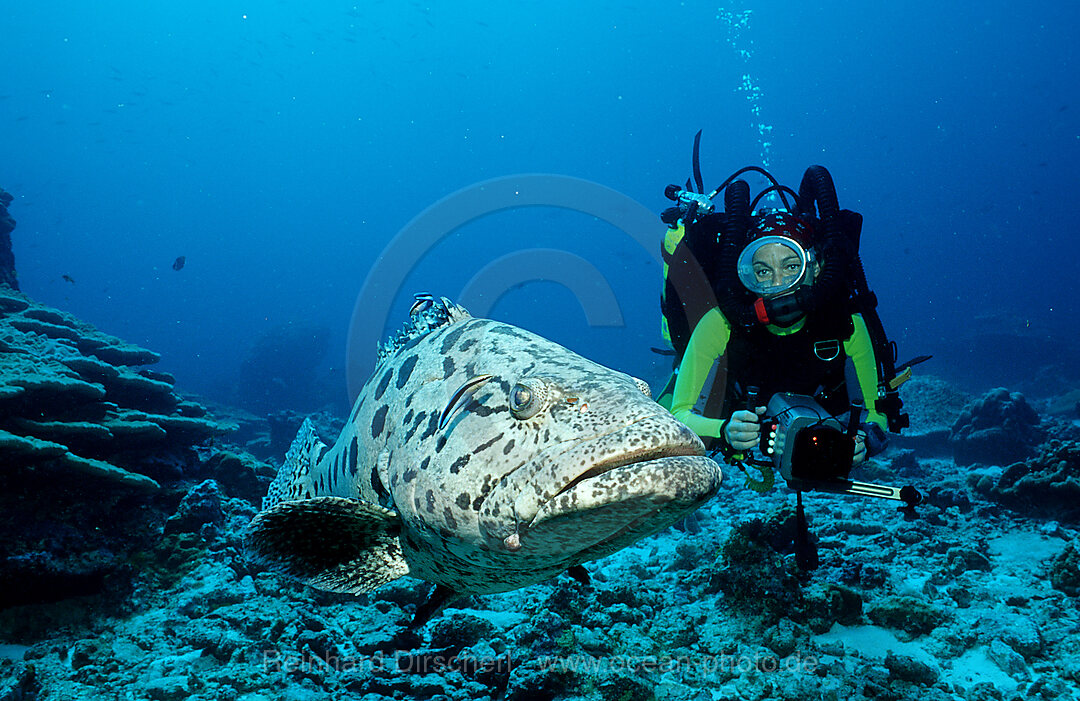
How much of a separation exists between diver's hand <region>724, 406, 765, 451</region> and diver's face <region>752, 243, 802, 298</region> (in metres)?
1.34

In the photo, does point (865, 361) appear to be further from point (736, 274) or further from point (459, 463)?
point (459, 463)

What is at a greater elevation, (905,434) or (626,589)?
(905,434)

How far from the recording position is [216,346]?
101 meters

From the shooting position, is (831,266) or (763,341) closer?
(831,266)

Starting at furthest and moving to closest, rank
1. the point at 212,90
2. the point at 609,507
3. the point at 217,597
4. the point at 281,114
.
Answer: the point at 281,114, the point at 212,90, the point at 217,597, the point at 609,507

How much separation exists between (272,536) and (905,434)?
15.2m

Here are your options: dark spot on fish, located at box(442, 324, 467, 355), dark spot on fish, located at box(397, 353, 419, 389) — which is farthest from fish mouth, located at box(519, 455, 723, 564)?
dark spot on fish, located at box(397, 353, 419, 389)

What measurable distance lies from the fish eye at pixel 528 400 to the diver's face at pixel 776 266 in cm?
333

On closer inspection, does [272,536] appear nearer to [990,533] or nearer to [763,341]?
[763,341]

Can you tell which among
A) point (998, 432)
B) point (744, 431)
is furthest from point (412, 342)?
point (998, 432)

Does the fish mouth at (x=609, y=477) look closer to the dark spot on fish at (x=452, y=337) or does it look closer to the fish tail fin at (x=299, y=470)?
the dark spot on fish at (x=452, y=337)

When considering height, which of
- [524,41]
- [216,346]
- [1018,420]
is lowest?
[216,346]

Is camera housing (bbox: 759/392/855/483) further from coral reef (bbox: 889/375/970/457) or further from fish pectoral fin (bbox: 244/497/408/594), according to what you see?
coral reef (bbox: 889/375/970/457)

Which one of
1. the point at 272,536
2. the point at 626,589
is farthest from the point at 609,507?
the point at 626,589
